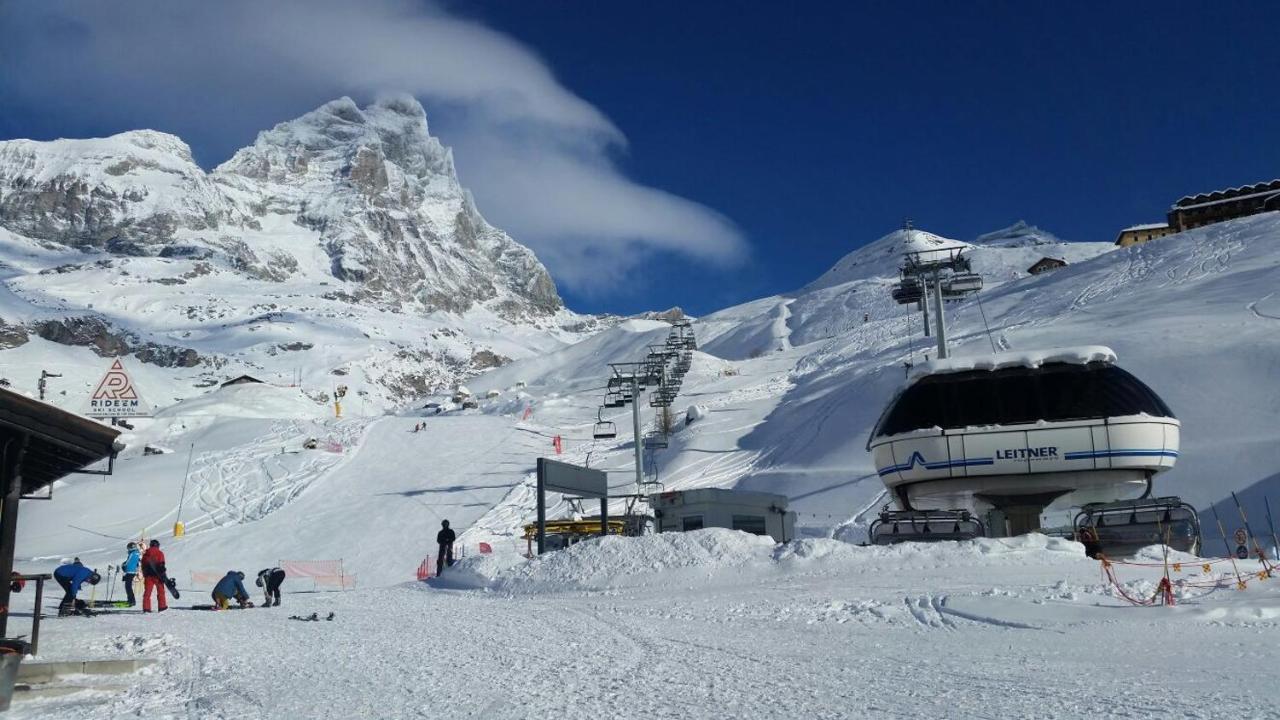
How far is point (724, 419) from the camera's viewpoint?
57688mm

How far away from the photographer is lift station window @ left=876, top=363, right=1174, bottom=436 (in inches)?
937

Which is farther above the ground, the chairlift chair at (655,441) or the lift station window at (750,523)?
the chairlift chair at (655,441)

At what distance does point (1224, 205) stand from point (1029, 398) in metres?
82.7

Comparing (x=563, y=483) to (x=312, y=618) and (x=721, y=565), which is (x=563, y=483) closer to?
(x=721, y=565)

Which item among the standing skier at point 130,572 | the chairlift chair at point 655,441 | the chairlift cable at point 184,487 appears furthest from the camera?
the chairlift chair at point 655,441

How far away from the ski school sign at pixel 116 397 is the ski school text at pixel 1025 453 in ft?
61.1

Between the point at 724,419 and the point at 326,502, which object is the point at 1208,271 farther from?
the point at 326,502

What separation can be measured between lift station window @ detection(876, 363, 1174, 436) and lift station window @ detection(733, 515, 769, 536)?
15.5 ft

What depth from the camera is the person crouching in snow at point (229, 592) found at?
711 inches

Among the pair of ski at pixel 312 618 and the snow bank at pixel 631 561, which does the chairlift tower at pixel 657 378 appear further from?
the pair of ski at pixel 312 618

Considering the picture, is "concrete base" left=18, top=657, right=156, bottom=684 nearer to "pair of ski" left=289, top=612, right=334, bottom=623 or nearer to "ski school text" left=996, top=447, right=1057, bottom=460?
"pair of ski" left=289, top=612, right=334, bottom=623

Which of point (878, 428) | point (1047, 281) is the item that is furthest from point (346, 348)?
point (878, 428)

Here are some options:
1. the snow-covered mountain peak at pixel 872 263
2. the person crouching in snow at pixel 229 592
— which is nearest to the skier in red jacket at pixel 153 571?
the person crouching in snow at pixel 229 592

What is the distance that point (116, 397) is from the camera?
58.7 feet
